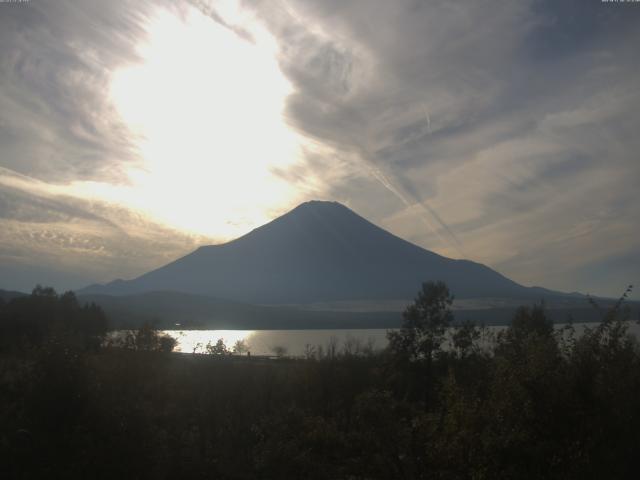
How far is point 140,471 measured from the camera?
1185cm

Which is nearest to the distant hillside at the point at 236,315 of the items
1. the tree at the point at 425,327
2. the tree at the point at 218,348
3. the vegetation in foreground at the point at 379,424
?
Result: the tree at the point at 425,327

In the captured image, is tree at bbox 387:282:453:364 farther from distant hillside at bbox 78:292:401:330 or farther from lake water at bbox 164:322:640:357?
distant hillside at bbox 78:292:401:330

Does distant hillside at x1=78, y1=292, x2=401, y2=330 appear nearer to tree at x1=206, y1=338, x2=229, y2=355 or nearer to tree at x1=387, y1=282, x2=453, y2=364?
tree at x1=387, y1=282, x2=453, y2=364

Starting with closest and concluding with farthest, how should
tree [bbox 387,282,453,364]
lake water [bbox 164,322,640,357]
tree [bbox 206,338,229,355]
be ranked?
tree [bbox 206,338,229,355] → lake water [bbox 164,322,640,357] → tree [bbox 387,282,453,364]

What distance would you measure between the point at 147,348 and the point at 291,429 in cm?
881

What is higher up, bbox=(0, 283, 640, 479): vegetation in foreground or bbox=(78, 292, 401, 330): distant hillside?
bbox=(78, 292, 401, 330): distant hillside

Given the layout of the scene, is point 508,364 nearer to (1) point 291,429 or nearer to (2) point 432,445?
(2) point 432,445

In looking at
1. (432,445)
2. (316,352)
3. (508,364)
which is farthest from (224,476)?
(316,352)

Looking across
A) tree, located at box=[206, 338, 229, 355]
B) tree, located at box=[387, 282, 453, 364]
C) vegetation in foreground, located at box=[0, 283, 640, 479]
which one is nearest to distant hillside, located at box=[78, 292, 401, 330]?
tree, located at box=[387, 282, 453, 364]

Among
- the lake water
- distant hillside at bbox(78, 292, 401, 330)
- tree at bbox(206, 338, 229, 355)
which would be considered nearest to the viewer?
tree at bbox(206, 338, 229, 355)

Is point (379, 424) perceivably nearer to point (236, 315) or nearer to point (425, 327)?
point (425, 327)

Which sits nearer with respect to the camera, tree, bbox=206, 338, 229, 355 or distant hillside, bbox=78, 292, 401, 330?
tree, bbox=206, 338, 229, 355

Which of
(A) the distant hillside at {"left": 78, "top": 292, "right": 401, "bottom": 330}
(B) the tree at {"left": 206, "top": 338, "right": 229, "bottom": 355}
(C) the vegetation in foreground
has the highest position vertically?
(A) the distant hillside at {"left": 78, "top": 292, "right": 401, "bottom": 330}

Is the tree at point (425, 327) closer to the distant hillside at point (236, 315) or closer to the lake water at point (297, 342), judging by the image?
the lake water at point (297, 342)
